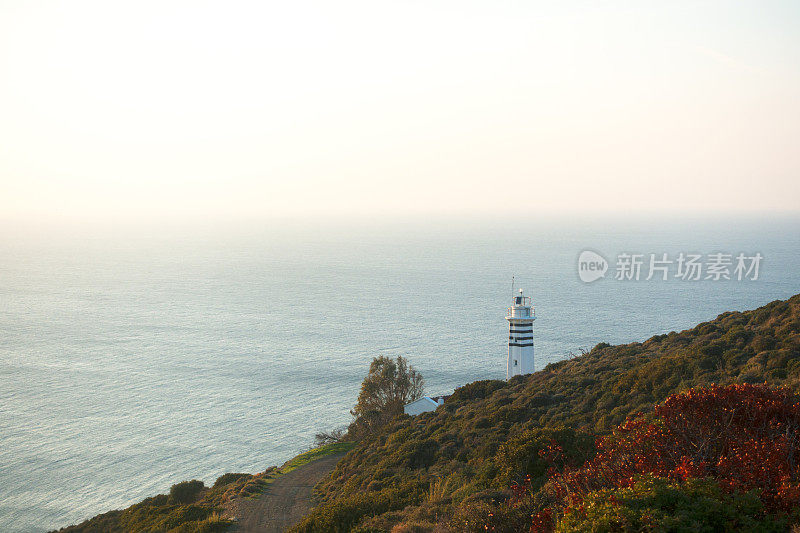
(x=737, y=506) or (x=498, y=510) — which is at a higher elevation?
(x=737, y=506)

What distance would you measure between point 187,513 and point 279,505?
110 inches

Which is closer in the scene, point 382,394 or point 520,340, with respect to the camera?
point 382,394

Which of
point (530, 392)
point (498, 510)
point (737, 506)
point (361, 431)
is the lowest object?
point (361, 431)

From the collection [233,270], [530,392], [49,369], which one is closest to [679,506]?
[530,392]

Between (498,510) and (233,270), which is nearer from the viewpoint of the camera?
(498,510)

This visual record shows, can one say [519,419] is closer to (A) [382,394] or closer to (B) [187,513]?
(B) [187,513]

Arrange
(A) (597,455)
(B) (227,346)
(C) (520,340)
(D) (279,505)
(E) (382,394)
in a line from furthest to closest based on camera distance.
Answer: (B) (227,346)
(C) (520,340)
(E) (382,394)
(D) (279,505)
(A) (597,455)

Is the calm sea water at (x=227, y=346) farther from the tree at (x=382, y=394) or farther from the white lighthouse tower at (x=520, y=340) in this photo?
the white lighthouse tower at (x=520, y=340)

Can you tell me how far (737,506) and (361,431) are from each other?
2580 cm

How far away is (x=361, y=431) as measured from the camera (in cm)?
3117

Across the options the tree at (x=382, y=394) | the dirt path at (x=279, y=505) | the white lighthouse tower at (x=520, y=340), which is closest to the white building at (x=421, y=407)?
the tree at (x=382, y=394)

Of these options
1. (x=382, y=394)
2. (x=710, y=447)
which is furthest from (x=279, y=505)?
(x=382, y=394)

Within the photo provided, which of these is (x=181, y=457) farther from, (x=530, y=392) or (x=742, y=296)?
(x=742, y=296)

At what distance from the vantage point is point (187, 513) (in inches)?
697
